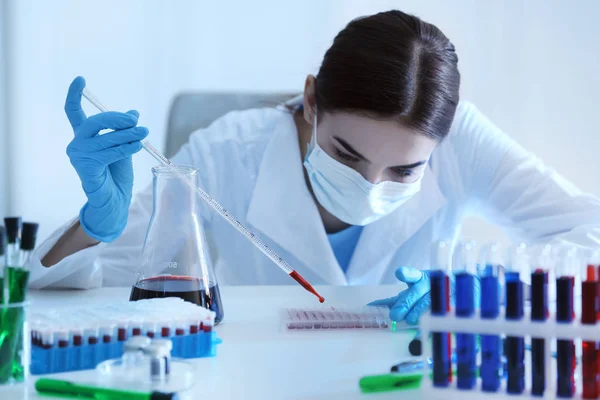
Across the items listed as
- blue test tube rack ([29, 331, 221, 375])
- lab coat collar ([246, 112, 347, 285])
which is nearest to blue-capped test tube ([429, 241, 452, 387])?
blue test tube rack ([29, 331, 221, 375])

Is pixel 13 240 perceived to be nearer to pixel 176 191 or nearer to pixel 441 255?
pixel 176 191

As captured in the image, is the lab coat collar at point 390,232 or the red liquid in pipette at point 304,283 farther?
the lab coat collar at point 390,232

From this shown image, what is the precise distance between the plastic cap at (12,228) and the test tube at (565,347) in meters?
0.59

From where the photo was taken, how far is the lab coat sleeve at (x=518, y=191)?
61.6 inches

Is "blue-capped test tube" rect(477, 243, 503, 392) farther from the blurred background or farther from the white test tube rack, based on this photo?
the blurred background

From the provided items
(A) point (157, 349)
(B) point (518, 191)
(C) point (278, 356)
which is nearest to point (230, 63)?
(B) point (518, 191)

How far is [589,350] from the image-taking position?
26.6 inches

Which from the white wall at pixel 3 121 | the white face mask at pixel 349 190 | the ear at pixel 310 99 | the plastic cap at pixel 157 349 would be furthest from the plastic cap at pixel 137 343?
the white wall at pixel 3 121

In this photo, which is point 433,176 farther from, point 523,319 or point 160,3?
point 160,3

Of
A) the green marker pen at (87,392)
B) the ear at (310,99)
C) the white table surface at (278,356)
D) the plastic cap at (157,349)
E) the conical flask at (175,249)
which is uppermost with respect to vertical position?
the ear at (310,99)

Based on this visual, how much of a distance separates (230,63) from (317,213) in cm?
162

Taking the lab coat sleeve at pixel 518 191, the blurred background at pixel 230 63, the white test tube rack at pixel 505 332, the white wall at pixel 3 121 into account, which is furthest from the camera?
the white wall at pixel 3 121

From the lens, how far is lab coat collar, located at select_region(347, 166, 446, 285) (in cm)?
170

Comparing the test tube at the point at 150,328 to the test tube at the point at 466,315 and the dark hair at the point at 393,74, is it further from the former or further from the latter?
the dark hair at the point at 393,74
